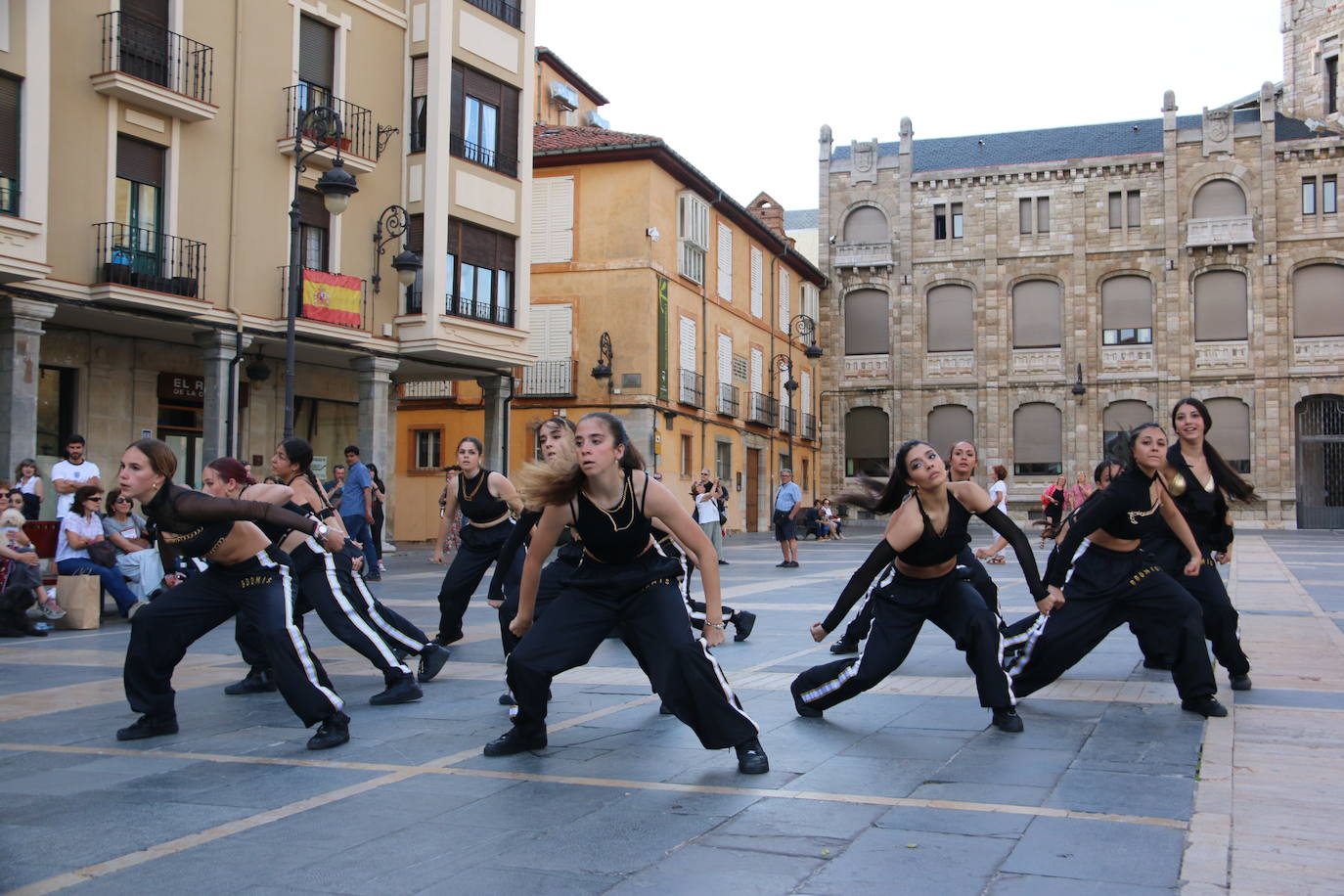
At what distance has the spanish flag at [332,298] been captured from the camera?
22.7 metres

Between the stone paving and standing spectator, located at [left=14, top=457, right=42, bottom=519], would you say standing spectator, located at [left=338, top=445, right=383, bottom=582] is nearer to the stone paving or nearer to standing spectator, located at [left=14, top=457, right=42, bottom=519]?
standing spectator, located at [left=14, top=457, right=42, bottom=519]

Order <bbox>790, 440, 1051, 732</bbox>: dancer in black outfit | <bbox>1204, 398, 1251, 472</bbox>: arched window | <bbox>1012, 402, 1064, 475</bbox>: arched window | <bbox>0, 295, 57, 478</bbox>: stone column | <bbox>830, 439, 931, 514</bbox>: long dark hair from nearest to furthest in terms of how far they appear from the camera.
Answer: <bbox>790, 440, 1051, 732</bbox>: dancer in black outfit → <bbox>830, 439, 931, 514</bbox>: long dark hair → <bbox>0, 295, 57, 478</bbox>: stone column → <bbox>1204, 398, 1251, 472</bbox>: arched window → <bbox>1012, 402, 1064, 475</bbox>: arched window

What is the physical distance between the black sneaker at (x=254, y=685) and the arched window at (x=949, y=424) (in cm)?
4360

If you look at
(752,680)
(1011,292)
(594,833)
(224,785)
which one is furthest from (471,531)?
(1011,292)

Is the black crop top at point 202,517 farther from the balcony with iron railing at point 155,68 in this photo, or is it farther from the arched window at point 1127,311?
the arched window at point 1127,311

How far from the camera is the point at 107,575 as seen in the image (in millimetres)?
13297

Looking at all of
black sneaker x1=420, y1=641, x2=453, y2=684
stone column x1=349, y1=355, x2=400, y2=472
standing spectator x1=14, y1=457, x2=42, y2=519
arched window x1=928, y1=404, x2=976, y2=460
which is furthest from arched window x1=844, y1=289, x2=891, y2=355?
black sneaker x1=420, y1=641, x2=453, y2=684

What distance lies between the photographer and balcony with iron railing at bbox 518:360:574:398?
33.8 m

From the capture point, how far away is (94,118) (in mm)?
19406

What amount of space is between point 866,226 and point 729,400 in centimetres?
1561

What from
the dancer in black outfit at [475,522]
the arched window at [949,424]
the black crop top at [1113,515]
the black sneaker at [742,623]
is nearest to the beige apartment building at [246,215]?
the dancer in black outfit at [475,522]

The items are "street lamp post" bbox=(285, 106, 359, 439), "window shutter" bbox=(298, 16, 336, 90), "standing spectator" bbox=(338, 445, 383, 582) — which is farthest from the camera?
"window shutter" bbox=(298, 16, 336, 90)

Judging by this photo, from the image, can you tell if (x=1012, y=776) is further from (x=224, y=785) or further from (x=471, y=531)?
(x=471, y=531)

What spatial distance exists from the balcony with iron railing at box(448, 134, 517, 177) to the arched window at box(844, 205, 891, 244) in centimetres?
2631
